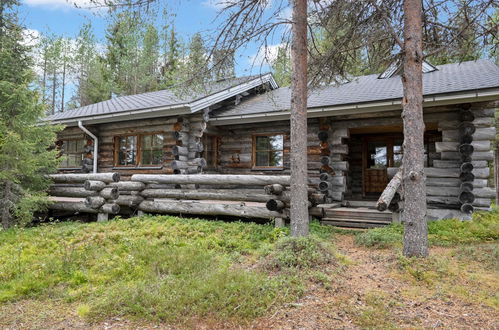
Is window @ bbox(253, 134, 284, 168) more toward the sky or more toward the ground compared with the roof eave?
more toward the ground

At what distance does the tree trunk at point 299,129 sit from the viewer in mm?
5625

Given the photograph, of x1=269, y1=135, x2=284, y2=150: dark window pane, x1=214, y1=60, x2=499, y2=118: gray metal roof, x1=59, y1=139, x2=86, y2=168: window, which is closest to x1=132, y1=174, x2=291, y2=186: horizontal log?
x1=214, y1=60, x2=499, y2=118: gray metal roof

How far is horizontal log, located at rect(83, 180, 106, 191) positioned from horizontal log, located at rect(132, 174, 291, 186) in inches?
34.5

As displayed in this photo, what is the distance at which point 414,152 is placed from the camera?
16.9 feet

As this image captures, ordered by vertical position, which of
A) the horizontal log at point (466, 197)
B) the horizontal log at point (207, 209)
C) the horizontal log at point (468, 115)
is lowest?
the horizontal log at point (207, 209)

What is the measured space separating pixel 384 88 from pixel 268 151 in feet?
13.7

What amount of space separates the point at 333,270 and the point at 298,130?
232 cm

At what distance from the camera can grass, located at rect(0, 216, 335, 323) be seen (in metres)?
3.62

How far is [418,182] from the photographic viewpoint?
5113 mm

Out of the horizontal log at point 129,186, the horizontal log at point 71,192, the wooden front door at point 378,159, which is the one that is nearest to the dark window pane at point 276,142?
the wooden front door at point 378,159

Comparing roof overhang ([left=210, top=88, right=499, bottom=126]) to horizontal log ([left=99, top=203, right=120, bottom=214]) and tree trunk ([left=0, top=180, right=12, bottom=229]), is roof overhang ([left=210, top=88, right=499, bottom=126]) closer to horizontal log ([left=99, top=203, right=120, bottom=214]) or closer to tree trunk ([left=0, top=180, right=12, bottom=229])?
horizontal log ([left=99, top=203, right=120, bottom=214])

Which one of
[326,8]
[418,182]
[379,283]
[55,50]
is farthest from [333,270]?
[55,50]

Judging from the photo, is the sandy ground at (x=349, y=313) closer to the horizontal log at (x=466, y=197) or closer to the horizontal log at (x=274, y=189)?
the horizontal log at (x=274, y=189)

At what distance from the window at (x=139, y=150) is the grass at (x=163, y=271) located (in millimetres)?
5123
